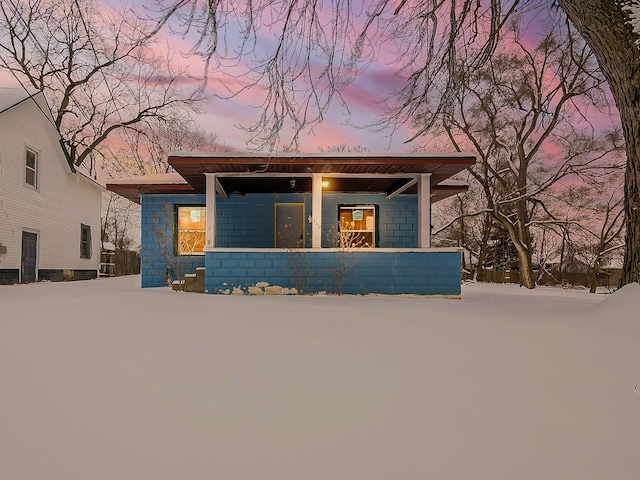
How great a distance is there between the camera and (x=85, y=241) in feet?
60.2

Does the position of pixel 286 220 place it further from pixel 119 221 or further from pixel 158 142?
pixel 119 221

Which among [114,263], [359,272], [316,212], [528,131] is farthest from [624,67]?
[114,263]

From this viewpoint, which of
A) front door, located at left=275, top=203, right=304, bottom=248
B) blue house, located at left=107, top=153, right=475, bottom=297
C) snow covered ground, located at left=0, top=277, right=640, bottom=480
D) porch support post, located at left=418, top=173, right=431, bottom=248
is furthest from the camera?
front door, located at left=275, top=203, right=304, bottom=248

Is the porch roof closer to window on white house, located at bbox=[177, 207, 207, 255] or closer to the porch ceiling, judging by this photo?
the porch ceiling

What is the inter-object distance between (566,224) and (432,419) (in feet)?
57.6

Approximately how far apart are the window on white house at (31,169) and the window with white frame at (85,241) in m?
4.09

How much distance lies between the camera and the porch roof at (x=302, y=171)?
27.4ft

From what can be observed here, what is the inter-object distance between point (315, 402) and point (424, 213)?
287 inches

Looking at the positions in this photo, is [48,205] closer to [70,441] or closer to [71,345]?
[71,345]

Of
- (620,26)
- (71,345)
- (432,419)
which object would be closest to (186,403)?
(432,419)

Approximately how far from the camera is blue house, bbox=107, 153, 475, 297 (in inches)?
345

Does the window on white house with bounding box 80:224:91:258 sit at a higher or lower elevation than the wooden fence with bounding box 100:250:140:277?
higher

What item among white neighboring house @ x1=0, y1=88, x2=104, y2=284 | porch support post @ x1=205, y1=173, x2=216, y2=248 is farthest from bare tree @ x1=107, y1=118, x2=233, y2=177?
porch support post @ x1=205, y1=173, x2=216, y2=248

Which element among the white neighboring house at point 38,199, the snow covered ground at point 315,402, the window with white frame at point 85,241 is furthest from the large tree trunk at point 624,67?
the window with white frame at point 85,241
